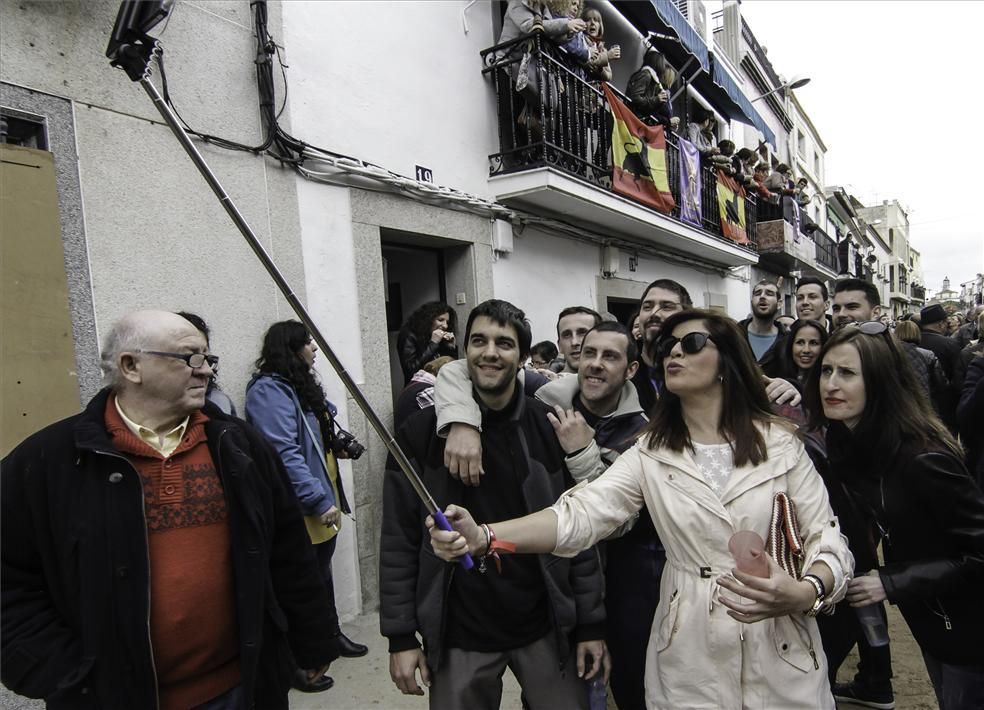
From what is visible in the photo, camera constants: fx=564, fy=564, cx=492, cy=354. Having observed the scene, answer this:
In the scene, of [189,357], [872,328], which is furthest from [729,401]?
[189,357]

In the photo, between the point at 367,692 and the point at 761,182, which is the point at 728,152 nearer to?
the point at 761,182

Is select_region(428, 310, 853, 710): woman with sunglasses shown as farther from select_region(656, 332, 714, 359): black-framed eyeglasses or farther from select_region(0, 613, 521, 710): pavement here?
select_region(0, 613, 521, 710): pavement

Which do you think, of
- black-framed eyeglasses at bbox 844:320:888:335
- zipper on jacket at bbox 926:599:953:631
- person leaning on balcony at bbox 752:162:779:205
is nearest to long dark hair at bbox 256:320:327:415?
black-framed eyeglasses at bbox 844:320:888:335

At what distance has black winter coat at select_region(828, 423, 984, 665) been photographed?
5.67 ft

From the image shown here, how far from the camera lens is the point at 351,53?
430cm

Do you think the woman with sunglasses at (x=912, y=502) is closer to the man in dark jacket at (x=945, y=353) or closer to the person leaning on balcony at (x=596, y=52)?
the man in dark jacket at (x=945, y=353)

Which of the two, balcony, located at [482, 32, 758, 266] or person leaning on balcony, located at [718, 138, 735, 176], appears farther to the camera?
person leaning on balcony, located at [718, 138, 735, 176]

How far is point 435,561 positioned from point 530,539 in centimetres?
49

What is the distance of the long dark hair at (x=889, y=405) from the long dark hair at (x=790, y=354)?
1.33 meters

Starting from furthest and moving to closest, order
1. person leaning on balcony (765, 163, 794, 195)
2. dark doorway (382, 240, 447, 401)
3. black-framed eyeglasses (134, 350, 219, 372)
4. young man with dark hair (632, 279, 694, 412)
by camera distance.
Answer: person leaning on balcony (765, 163, 794, 195)
dark doorway (382, 240, 447, 401)
young man with dark hair (632, 279, 694, 412)
black-framed eyeglasses (134, 350, 219, 372)

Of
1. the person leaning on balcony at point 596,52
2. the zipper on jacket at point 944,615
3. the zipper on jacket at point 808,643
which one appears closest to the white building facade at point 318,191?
the person leaning on balcony at point 596,52

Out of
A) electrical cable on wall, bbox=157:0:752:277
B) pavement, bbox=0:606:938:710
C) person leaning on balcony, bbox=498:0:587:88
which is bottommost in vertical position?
pavement, bbox=0:606:938:710

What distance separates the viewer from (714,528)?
168 centimetres

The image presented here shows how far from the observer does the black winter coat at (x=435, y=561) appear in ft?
6.63
